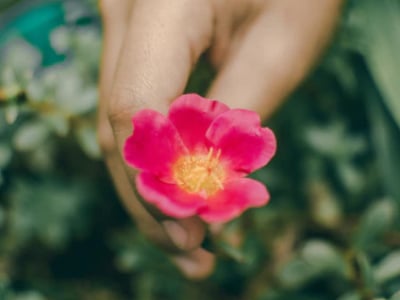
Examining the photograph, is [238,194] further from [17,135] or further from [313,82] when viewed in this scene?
[313,82]

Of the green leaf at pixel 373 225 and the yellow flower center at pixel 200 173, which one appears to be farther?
the green leaf at pixel 373 225

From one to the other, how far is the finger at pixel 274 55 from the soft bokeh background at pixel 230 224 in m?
0.17

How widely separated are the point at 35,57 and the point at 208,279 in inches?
21.3

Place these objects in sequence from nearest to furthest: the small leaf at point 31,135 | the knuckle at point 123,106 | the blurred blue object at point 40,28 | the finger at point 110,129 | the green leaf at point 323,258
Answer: the knuckle at point 123,106
the finger at point 110,129
the green leaf at point 323,258
the small leaf at point 31,135
the blurred blue object at point 40,28

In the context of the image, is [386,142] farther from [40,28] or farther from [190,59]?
[40,28]

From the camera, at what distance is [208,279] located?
1.30 meters

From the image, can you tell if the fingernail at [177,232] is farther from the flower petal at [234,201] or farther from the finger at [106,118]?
the flower petal at [234,201]

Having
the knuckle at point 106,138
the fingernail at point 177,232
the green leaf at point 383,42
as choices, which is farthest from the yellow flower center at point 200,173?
the green leaf at point 383,42

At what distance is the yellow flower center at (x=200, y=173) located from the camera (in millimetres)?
703

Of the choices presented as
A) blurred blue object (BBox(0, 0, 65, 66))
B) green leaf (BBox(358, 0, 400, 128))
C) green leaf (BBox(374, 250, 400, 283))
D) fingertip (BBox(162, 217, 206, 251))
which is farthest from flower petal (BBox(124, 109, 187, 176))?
blurred blue object (BBox(0, 0, 65, 66))

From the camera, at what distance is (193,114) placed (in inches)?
27.4

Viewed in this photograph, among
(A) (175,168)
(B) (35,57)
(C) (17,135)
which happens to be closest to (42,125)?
(C) (17,135)

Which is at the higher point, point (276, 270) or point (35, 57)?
point (35, 57)

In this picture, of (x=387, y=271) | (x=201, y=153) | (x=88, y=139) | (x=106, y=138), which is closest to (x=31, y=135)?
(x=88, y=139)
